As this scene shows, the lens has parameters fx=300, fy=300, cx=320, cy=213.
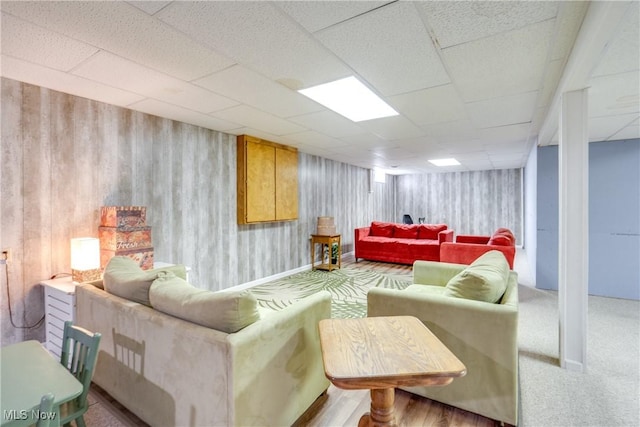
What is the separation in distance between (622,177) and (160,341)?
5.65 metres

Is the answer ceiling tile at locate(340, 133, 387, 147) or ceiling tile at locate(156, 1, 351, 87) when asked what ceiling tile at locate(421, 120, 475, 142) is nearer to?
ceiling tile at locate(340, 133, 387, 147)

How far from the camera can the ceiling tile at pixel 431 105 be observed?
2.72 meters

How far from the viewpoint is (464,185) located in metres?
9.32

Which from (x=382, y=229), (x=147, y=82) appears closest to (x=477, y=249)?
(x=382, y=229)

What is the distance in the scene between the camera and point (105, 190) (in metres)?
3.05

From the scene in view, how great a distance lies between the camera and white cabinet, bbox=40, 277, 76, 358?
7.62 feet

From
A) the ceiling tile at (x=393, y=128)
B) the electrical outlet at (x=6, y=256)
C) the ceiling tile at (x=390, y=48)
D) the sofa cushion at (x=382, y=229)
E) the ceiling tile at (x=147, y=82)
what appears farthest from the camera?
the sofa cushion at (x=382, y=229)

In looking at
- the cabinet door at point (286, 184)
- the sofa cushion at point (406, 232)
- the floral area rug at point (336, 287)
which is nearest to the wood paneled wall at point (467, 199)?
the sofa cushion at point (406, 232)

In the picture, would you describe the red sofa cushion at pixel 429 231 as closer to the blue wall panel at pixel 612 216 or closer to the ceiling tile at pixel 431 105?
the blue wall panel at pixel 612 216

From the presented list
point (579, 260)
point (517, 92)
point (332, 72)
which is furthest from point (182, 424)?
point (517, 92)

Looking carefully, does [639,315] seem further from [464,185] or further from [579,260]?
[464,185]

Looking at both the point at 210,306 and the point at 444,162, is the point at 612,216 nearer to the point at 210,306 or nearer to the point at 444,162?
the point at 444,162

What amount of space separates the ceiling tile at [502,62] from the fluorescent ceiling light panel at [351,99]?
29.1 inches

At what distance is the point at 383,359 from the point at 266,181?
3.88 metres
